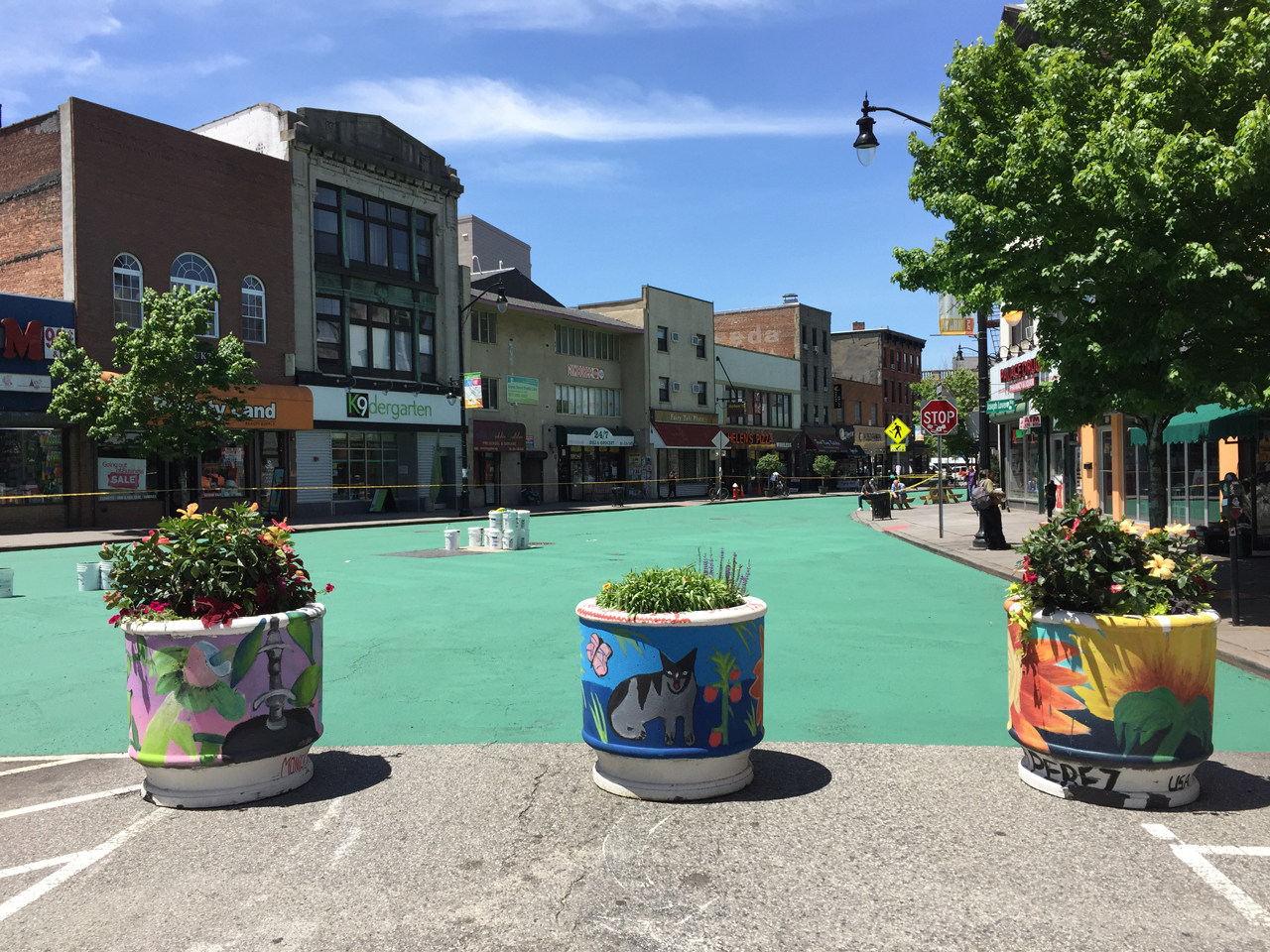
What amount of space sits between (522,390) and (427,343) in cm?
724

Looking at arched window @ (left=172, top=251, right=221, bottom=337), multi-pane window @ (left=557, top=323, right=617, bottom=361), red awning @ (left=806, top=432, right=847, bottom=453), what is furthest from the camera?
red awning @ (left=806, top=432, right=847, bottom=453)

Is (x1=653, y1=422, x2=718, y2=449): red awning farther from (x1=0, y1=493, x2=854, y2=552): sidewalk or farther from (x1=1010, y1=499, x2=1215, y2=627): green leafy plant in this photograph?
(x1=1010, y1=499, x2=1215, y2=627): green leafy plant

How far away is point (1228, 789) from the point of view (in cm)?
520

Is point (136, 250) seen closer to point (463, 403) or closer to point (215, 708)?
point (463, 403)

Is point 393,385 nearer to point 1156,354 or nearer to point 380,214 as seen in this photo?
point 380,214

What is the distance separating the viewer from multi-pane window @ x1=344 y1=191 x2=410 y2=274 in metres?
→ 39.5

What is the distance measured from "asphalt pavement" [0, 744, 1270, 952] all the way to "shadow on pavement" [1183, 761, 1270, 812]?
0.02 m

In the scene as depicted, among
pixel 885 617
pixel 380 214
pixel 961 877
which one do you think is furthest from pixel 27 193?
pixel 961 877

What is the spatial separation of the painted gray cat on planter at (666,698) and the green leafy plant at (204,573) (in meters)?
1.82

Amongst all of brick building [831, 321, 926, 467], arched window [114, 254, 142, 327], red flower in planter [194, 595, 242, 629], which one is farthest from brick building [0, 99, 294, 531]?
brick building [831, 321, 926, 467]

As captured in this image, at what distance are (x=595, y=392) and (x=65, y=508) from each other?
101ft

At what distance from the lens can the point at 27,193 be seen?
30656mm

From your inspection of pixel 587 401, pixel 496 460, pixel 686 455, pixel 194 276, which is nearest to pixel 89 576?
pixel 194 276

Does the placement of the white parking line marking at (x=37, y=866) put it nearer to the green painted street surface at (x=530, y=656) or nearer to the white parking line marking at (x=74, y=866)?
the white parking line marking at (x=74, y=866)
